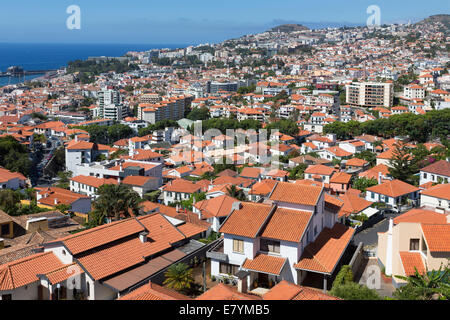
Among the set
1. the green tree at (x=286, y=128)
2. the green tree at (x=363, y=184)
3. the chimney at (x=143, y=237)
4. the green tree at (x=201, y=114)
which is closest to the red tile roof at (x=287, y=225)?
the chimney at (x=143, y=237)

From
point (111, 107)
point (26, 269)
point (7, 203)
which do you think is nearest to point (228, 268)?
point (26, 269)

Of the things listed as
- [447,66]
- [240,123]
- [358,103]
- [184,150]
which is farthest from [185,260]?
[447,66]

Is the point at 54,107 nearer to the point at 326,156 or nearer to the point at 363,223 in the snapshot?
the point at 326,156

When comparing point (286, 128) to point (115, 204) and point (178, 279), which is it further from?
point (178, 279)

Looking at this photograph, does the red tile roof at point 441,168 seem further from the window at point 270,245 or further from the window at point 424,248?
the window at point 270,245

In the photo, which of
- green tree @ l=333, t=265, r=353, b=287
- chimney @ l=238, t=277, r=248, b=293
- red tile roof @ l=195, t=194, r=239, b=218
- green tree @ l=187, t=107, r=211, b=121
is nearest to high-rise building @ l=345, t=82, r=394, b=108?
green tree @ l=187, t=107, r=211, b=121
